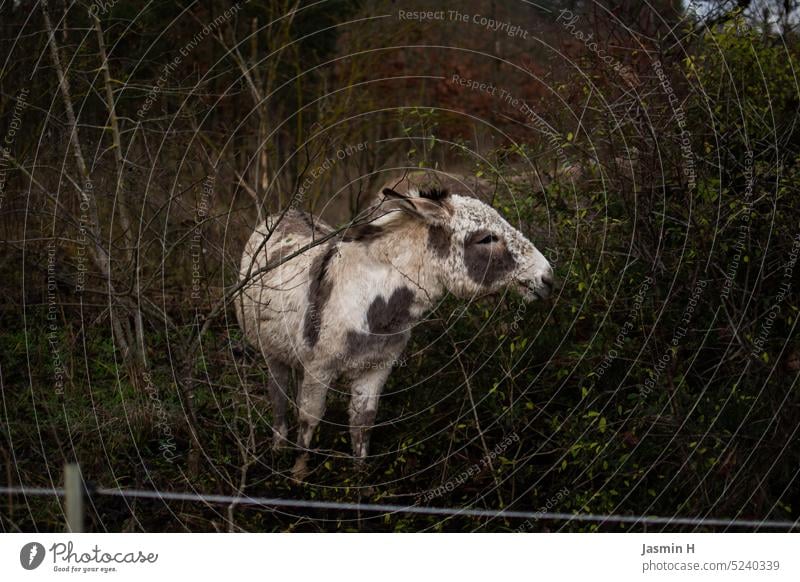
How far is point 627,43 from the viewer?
283 inches

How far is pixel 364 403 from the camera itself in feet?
23.3

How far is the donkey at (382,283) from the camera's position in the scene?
6.88 meters

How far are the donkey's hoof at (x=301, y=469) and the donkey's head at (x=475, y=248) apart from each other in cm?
174

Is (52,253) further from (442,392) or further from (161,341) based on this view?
(442,392)

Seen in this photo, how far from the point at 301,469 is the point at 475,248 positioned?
2.12 m

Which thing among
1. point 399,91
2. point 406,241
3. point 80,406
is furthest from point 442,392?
point 399,91

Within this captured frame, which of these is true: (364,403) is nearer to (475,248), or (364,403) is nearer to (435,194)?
(475,248)

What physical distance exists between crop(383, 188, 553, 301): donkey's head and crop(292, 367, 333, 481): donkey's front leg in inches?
46.6

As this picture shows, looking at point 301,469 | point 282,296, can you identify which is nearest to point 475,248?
point 282,296
